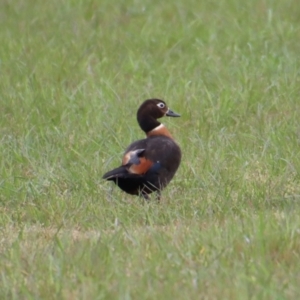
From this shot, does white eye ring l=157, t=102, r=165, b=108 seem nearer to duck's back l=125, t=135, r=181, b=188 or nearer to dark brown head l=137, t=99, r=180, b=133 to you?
dark brown head l=137, t=99, r=180, b=133

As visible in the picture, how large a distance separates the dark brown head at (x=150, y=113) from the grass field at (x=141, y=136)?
1.27 ft

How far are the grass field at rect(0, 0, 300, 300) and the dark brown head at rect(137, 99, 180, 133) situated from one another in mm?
387

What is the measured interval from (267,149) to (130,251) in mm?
2728

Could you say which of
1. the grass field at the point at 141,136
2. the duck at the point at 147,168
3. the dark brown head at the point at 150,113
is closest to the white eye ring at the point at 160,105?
the dark brown head at the point at 150,113

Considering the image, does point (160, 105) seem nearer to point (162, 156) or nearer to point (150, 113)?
point (150, 113)

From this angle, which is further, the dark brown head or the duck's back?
the dark brown head

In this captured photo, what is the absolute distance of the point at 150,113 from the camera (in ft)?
24.6

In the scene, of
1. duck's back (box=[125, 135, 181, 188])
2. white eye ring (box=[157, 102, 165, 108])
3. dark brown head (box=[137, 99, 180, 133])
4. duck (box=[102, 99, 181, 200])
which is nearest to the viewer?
duck (box=[102, 99, 181, 200])

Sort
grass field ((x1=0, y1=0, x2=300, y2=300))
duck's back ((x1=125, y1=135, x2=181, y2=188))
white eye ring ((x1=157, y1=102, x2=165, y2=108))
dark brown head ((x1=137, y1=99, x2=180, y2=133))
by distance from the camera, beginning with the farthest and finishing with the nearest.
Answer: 1. white eye ring ((x1=157, y1=102, x2=165, y2=108))
2. dark brown head ((x1=137, y1=99, x2=180, y2=133))
3. duck's back ((x1=125, y1=135, x2=181, y2=188))
4. grass field ((x1=0, y1=0, x2=300, y2=300))

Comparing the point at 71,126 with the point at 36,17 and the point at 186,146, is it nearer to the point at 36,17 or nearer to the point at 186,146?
the point at 186,146

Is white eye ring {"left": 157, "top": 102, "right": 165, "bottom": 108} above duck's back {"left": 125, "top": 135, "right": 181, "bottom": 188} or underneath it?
above

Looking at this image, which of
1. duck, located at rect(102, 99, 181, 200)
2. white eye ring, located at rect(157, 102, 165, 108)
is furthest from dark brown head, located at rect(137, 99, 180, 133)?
duck, located at rect(102, 99, 181, 200)

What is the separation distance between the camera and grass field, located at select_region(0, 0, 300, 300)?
4.96 m

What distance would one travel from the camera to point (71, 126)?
28.7 feet
